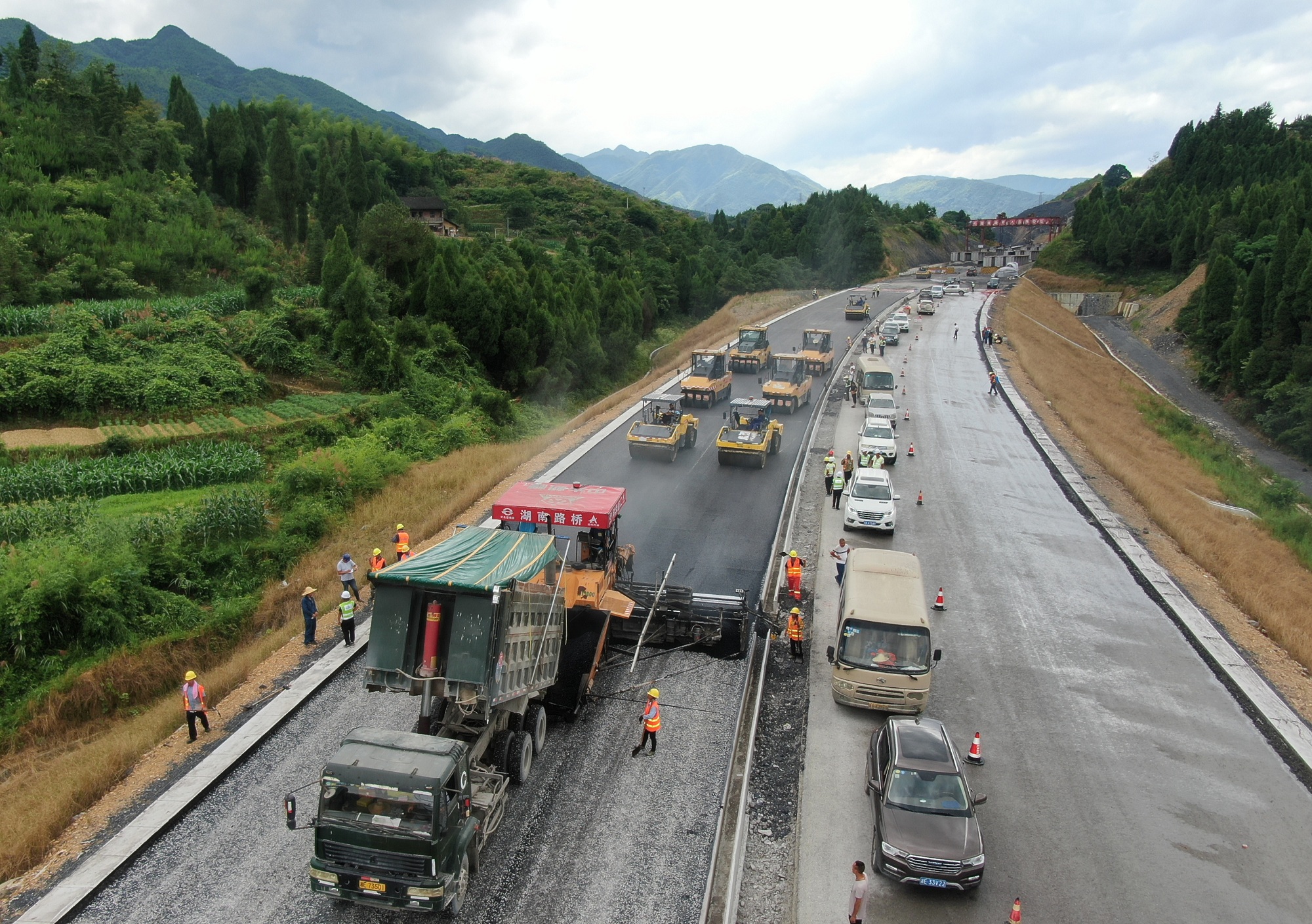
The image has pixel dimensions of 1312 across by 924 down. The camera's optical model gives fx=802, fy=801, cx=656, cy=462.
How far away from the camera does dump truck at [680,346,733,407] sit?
36.1m

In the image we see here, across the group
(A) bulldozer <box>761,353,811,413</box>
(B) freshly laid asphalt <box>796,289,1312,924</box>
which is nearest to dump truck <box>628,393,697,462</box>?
(A) bulldozer <box>761,353,811,413</box>

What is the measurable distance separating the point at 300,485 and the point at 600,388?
91.3ft

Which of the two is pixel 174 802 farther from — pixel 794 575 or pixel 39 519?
pixel 39 519

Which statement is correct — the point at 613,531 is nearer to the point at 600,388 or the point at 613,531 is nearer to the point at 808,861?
the point at 808,861

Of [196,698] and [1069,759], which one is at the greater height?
[1069,759]

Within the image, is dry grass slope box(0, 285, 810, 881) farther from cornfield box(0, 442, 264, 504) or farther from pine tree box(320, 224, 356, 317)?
pine tree box(320, 224, 356, 317)

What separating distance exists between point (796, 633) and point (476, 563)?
7.22 m

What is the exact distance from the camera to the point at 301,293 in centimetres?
4662

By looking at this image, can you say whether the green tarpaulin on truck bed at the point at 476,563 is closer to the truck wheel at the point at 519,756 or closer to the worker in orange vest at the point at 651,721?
the truck wheel at the point at 519,756

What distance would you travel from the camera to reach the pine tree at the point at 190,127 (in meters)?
69.8

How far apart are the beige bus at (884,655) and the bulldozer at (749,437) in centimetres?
1290

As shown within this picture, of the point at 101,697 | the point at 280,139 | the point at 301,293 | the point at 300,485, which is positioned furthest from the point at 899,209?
the point at 101,697

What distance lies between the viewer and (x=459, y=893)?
9414 millimetres

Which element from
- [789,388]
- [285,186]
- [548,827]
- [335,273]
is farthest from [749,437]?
[285,186]
